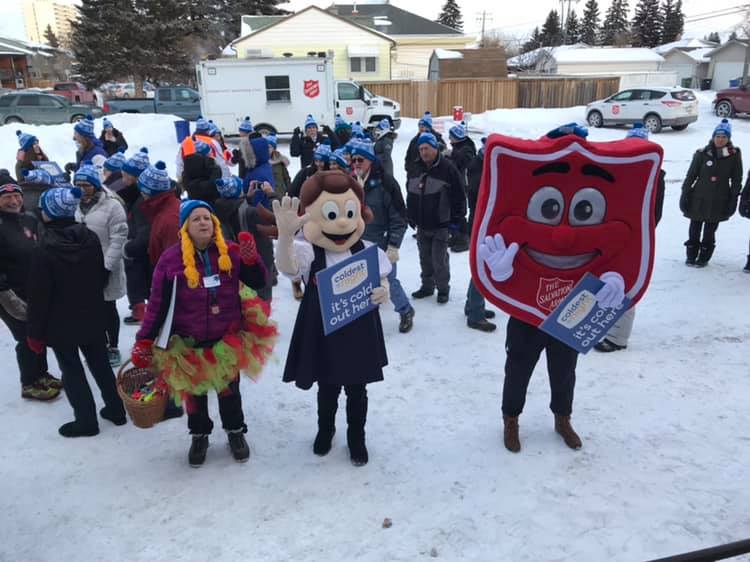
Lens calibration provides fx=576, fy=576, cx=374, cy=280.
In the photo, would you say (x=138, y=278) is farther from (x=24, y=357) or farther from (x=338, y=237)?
(x=338, y=237)

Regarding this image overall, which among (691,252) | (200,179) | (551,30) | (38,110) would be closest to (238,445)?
(200,179)

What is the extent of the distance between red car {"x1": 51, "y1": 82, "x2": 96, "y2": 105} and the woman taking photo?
32.2 metres

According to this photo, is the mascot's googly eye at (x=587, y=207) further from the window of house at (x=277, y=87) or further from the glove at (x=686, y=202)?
the window of house at (x=277, y=87)

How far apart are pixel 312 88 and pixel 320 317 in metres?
16.1

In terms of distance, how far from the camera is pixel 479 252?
3.32 m

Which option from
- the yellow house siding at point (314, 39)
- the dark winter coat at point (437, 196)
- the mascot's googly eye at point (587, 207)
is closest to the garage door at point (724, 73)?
the yellow house siding at point (314, 39)

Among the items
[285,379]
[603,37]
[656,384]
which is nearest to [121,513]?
[285,379]

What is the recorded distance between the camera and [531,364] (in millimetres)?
3637

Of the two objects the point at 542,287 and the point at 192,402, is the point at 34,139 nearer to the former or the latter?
the point at 192,402

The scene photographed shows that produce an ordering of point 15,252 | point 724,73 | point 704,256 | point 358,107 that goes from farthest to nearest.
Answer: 1. point 724,73
2. point 358,107
3. point 704,256
4. point 15,252

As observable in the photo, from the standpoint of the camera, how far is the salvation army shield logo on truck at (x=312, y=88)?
59.5 feet

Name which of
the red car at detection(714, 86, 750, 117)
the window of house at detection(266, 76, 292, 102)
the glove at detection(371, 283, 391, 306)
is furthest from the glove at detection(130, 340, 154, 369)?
the red car at detection(714, 86, 750, 117)

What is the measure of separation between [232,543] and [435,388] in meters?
2.05

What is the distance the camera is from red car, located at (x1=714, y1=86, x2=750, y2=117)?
20938mm
